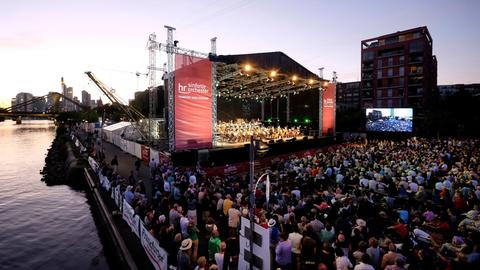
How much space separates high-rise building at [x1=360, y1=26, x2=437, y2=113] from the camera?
57312mm

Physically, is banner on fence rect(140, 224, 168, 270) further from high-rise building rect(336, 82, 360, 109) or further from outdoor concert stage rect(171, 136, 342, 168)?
high-rise building rect(336, 82, 360, 109)

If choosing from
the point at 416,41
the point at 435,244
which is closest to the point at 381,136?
the point at 416,41

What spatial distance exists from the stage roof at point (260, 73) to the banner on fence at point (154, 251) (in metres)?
13.1

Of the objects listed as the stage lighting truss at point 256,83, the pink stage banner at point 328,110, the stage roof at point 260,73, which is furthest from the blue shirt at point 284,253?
the pink stage banner at point 328,110

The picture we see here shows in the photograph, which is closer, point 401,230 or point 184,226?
point 401,230

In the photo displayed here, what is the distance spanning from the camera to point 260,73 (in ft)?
82.8

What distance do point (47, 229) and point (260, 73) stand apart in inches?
719

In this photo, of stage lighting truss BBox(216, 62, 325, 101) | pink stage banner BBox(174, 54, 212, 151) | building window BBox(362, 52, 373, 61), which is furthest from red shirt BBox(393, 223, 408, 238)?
building window BBox(362, 52, 373, 61)

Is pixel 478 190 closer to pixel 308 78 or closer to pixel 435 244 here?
pixel 435 244

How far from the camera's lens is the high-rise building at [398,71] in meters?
57.3

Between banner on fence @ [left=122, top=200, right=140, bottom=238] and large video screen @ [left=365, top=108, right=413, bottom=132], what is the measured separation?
38472 millimetres

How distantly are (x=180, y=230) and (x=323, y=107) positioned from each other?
28.1 metres

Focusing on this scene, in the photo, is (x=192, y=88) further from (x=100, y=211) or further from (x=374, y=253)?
(x=374, y=253)

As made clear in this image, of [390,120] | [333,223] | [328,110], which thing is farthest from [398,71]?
[333,223]
